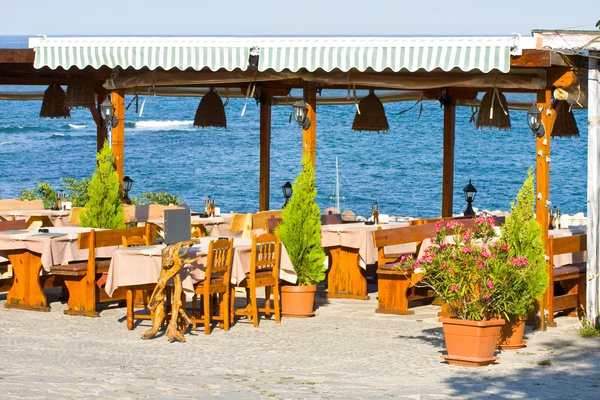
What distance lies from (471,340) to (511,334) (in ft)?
→ 2.90

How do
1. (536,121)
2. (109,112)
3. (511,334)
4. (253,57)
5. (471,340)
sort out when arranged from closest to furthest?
(471,340) < (511,334) < (536,121) < (253,57) < (109,112)

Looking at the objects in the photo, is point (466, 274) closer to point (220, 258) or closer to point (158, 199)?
point (220, 258)

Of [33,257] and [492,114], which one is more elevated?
[492,114]

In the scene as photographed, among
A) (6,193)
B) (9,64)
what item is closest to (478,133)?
(6,193)

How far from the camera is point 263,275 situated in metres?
11.1

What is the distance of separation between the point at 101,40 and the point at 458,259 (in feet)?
17.8

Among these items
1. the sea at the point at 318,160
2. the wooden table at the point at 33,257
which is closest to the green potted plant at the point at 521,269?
the wooden table at the point at 33,257

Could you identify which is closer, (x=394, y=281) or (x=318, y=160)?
(x=394, y=281)

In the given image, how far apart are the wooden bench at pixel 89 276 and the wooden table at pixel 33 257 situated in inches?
6.1

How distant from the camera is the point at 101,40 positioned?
40.3 feet

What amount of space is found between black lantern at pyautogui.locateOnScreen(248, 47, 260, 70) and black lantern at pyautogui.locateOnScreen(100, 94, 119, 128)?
1.90 meters

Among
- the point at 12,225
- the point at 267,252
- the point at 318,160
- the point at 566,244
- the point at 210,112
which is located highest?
the point at 318,160

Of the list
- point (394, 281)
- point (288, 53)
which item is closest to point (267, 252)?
point (394, 281)

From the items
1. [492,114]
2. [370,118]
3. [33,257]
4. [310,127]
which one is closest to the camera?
[33,257]
